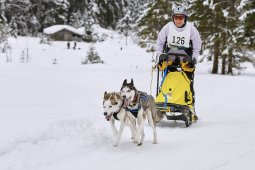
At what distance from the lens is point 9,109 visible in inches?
326

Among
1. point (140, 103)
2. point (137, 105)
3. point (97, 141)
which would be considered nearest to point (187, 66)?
point (140, 103)

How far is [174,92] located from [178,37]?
1.09 metres

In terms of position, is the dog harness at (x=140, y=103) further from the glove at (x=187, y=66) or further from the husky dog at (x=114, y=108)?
the glove at (x=187, y=66)

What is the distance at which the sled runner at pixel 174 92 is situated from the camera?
8.41 meters

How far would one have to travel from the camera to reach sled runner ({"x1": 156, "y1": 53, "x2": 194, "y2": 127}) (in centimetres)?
841

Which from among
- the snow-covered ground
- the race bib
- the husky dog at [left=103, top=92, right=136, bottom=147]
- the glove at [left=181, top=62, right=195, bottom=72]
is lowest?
the snow-covered ground

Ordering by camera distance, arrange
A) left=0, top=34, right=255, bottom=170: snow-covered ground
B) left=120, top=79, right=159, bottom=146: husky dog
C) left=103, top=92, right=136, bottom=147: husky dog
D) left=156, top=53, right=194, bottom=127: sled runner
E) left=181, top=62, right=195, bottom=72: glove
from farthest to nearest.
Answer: left=181, top=62, right=195, bottom=72: glove < left=156, top=53, right=194, bottom=127: sled runner < left=120, top=79, right=159, bottom=146: husky dog < left=103, top=92, right=136, bottom=147: husky dog < left=0, top=34, right=255, bottom=170: snow-covered ground

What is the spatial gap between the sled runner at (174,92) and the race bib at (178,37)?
9.4 inches

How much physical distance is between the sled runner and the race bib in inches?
9.4

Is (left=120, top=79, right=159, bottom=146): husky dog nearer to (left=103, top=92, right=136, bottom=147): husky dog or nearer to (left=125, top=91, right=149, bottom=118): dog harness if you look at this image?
(left=125, top=91, right=149, bottom=118): dog harness

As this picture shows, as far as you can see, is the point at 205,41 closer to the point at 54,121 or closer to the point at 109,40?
the point at 54,121

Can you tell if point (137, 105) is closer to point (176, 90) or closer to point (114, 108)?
point (114, 108)

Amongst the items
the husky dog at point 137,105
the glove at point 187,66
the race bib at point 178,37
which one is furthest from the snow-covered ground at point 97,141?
the race bib at point 178,37

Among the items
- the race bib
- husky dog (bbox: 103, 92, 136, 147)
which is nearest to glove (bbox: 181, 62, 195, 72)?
the race bib
